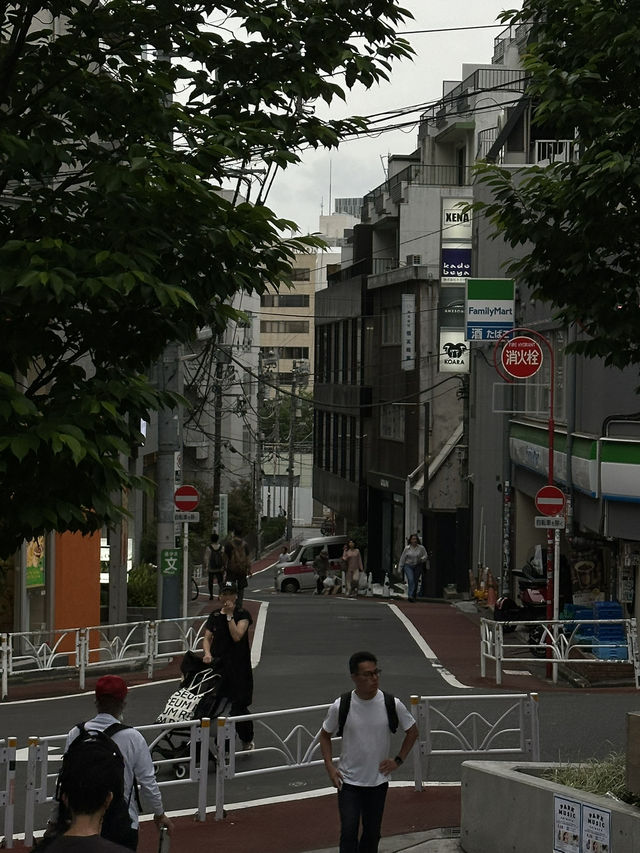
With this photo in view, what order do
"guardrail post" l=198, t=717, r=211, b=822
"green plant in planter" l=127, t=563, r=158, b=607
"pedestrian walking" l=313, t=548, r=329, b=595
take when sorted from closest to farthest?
"guardrail post" l=198, t=717, r=211, b=822 → "green plant in planter" l=127, t=563, r=158, b=607 → "pedestrian walking" l=313, t=548, r=329, b=595

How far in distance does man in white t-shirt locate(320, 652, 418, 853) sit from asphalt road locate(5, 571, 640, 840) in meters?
3.81

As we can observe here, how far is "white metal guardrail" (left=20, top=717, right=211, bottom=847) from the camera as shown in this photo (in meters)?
10.4

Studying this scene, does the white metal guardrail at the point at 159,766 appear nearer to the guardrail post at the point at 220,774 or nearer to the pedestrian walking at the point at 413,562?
the guardrail post at the point at 220,774

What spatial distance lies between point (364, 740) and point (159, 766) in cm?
477

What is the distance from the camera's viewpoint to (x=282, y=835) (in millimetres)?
10789

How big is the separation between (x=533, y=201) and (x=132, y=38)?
492 cm

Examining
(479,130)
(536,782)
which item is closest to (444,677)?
(536,782)

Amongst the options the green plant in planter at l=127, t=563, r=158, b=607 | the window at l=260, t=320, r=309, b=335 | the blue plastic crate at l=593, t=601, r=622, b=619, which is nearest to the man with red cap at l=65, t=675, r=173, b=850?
the blue plastic crate at l=593, t=601, r=622, b=619

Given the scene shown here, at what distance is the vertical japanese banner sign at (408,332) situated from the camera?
46.3 metres

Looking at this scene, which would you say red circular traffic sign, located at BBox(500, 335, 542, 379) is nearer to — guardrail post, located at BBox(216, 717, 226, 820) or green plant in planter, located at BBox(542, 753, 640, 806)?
guardrail post, located at BBox(216, 717, 226, 820)

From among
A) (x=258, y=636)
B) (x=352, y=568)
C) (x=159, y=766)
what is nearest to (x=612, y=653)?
(x=258, y=636)

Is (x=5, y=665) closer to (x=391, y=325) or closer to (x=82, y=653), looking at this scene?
(x=82, y=653)

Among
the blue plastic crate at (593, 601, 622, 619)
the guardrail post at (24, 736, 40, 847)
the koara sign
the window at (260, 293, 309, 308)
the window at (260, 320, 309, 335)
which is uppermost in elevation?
the window at (260, 293, 309, 308)

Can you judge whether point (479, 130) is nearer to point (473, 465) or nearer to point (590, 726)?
point (473, 465)
